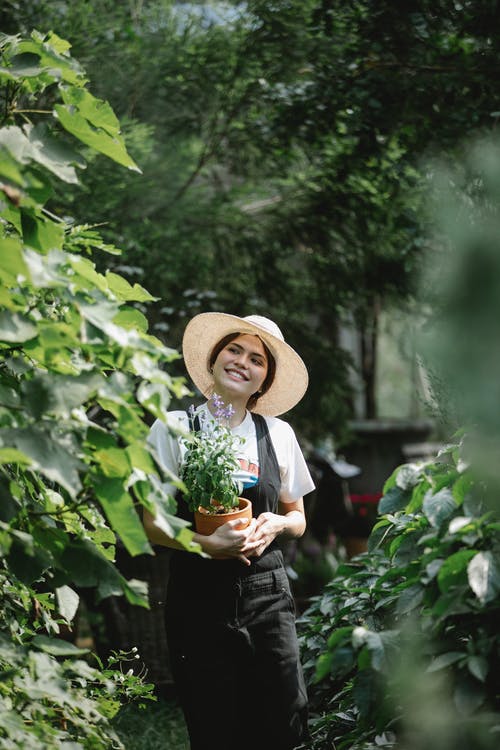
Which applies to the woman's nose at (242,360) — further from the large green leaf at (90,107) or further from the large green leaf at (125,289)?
the large green leaf at (90,107)

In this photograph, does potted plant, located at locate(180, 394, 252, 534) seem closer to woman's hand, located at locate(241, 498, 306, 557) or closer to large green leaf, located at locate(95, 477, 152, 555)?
woman's hand, located at locate(241, 498, 306, 557)

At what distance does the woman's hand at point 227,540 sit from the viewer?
2072 millimetres

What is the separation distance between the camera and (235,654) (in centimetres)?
219

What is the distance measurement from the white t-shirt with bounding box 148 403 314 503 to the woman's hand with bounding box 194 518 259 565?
0.21m

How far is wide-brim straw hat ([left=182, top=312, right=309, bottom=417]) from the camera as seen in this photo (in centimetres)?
251

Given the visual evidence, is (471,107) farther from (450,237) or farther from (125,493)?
(125,493)

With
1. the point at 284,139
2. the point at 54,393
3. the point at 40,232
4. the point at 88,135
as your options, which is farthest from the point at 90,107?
the point at 284,139

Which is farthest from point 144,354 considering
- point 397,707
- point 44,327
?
point 397,707

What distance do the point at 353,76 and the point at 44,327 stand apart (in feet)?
10.3

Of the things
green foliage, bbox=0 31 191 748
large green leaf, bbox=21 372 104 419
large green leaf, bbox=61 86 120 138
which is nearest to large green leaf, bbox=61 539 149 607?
green foliage, bbox=0 31 191 748

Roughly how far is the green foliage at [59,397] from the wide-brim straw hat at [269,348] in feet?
2.86

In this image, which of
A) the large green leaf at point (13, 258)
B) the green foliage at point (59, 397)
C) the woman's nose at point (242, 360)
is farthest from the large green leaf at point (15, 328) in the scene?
the woman's nose at point (242, 360)

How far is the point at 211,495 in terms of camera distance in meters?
2.05

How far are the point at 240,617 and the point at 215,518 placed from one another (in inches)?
12.0
